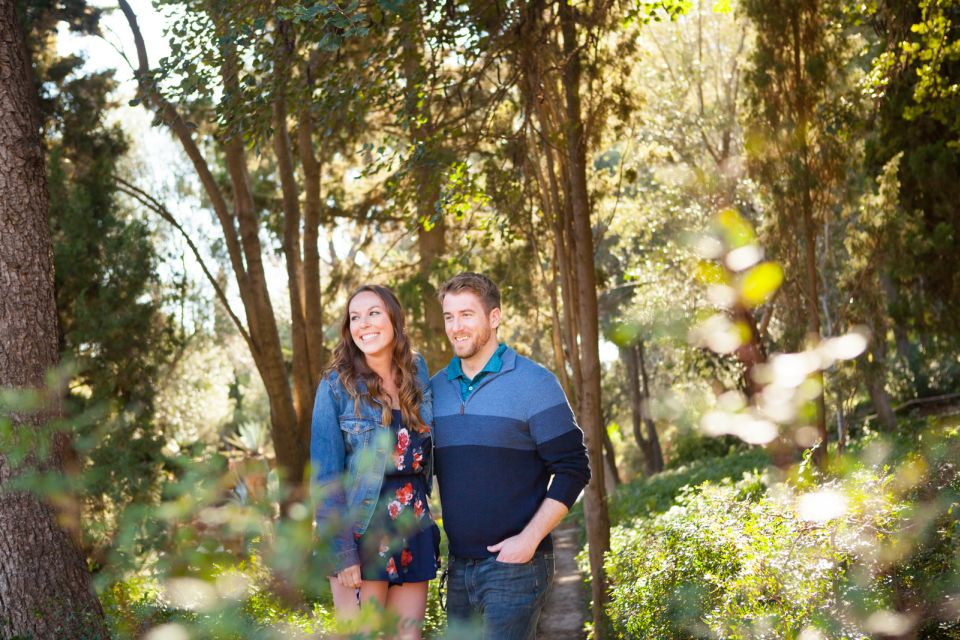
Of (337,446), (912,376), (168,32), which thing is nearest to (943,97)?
(168,32)

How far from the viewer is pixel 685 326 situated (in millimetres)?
19656

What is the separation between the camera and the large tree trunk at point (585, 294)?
8.70m

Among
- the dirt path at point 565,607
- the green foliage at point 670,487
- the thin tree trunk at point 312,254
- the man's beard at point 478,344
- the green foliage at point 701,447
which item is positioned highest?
the thin tree trunk at point 312,254

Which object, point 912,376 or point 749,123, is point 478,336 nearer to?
point 749,123

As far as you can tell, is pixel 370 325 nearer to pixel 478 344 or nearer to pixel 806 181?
pixel 478 344

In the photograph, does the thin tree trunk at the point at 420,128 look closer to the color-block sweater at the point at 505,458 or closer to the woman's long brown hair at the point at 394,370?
the woman's long brown hair at the point at 394,370

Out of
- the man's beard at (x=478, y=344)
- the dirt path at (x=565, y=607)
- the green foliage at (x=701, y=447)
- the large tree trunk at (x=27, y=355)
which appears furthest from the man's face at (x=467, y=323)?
the green foliage at (x=701, y=447)

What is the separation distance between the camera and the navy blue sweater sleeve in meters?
3.62

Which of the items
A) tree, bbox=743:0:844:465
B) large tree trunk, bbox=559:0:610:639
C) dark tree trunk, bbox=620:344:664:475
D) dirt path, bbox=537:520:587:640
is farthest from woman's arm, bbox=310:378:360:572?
dark tree trunk, bbox=620:344:664:475

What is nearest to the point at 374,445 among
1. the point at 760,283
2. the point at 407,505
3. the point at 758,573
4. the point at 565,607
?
the point at 407,505

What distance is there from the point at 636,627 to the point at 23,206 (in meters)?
3.78

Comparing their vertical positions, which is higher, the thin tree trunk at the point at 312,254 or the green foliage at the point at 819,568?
the thin tree trunk at the point at 312,254

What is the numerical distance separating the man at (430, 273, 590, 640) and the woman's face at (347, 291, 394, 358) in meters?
0.25

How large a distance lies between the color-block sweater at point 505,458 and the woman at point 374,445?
0.12 meters
